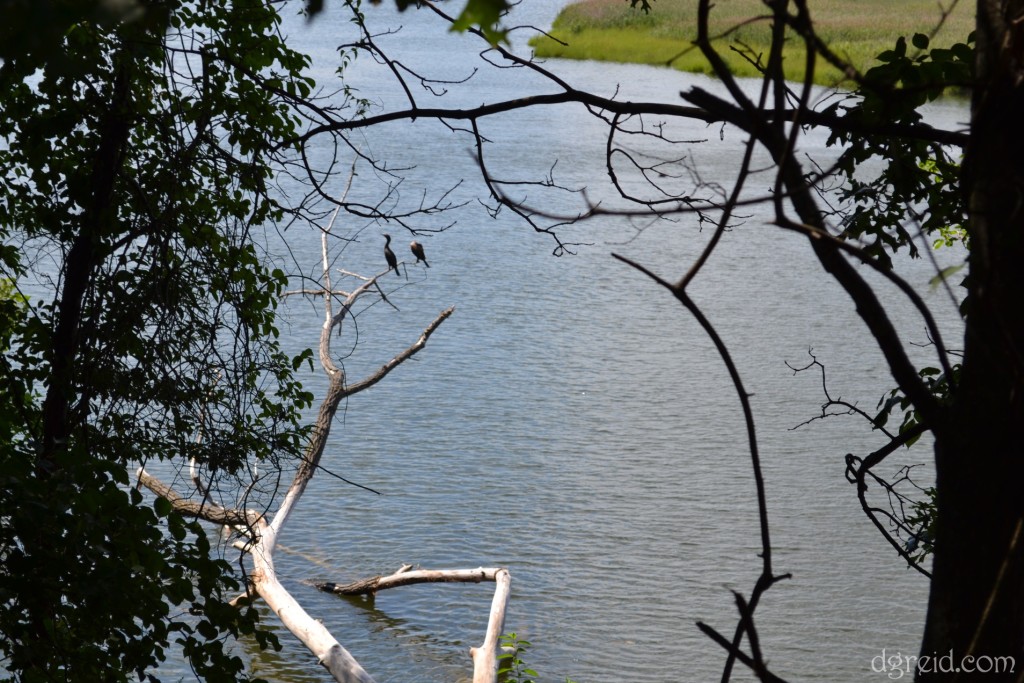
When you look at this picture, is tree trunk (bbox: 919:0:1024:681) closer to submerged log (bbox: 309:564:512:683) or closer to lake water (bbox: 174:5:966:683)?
lake water (bbox: 174:5:966:683)

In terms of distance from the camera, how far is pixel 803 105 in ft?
3.84

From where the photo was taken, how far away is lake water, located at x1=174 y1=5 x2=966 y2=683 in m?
6.90

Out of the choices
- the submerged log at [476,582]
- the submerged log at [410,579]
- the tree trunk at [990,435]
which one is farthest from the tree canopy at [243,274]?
the submerged log at [410,579]

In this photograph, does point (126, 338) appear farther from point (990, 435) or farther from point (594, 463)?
point (594, 463)

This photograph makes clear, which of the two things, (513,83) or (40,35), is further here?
(513,83)

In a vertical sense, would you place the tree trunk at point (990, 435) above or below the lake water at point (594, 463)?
below

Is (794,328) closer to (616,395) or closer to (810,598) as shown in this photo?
(616,395)

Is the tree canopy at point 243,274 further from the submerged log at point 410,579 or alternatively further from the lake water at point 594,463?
the submerged log at point 410,579

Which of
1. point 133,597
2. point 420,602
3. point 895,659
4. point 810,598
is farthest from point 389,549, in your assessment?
point 133,597

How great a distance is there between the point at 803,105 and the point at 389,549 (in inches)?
270

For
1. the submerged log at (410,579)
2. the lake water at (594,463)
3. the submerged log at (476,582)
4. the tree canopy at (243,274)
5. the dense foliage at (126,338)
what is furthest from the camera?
the lake water at (594,463)

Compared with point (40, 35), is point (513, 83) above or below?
above

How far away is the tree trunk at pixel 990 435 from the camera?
1.30 meters

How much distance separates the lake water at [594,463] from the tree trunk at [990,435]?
402 cm
